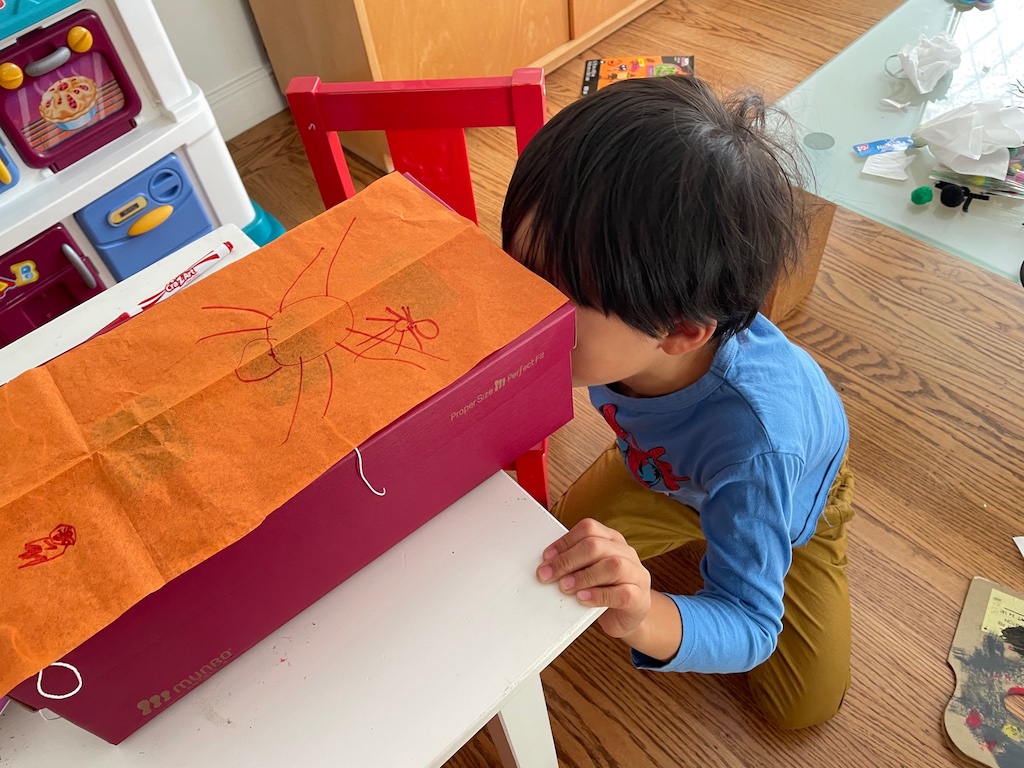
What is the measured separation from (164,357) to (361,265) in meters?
0.15

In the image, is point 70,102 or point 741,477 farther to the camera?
point 70,102

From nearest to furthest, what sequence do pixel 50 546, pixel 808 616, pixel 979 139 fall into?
pixel 50 546, pixel 808 616, pixel 979 139

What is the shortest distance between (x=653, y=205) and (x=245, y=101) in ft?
5.62

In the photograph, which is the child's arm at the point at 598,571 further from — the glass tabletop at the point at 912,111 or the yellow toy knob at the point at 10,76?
the yellow toy knob at the point at 10,76

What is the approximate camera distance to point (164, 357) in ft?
1.69

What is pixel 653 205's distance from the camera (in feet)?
1.78

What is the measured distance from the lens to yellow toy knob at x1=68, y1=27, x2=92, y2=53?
3.63ft

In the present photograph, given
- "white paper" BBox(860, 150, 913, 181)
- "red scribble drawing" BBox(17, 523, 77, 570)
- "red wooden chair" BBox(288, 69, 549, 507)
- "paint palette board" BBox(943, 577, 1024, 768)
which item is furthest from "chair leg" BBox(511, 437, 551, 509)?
"white paper" BBox(860, 150, 913, 181)

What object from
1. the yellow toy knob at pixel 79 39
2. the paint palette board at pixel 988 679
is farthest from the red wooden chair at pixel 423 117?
the paint palette board at pixel 988 679

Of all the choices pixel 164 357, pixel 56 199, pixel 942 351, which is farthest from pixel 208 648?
pixel 942 351

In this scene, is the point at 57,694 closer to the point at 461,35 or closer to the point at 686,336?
the point at 686,336

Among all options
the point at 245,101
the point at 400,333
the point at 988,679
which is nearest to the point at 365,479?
the point at 400,333

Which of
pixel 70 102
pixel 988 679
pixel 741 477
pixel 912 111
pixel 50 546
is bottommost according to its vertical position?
pixel 988 679

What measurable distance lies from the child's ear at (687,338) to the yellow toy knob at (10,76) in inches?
40.0
